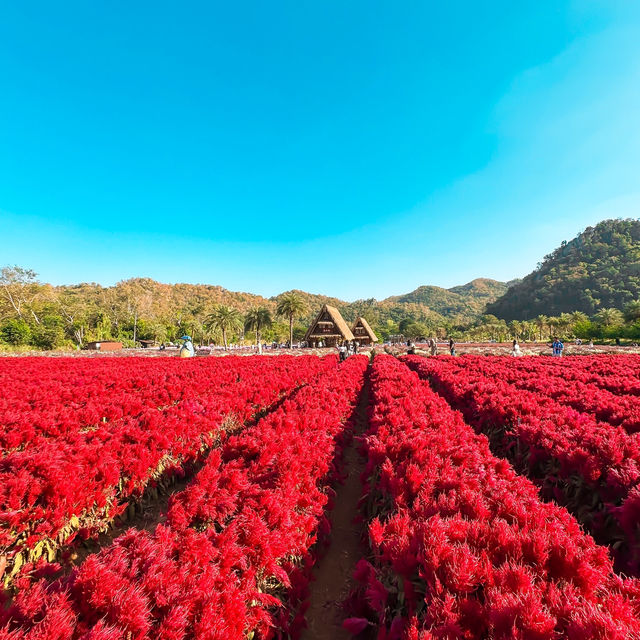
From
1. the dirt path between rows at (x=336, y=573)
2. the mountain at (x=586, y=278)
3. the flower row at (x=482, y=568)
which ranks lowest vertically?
the dirt path between rows at (x=336, y=573)

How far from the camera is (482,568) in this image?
61.0 inches

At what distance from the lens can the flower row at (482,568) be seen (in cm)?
127

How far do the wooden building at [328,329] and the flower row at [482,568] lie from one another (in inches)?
1570

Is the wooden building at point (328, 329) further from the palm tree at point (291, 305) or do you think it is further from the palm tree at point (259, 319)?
the palm tree at point (259, 319)

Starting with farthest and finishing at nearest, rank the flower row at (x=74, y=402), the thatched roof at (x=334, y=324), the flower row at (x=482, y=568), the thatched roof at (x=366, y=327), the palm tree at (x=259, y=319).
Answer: the palm tree at (x=259, y=319) → the thatched roof at (x=366, y=327) → the thatched roof at (x=334, y=324) → the flower row at (x=74, y=402) → the flower row at (x=482, y=568)

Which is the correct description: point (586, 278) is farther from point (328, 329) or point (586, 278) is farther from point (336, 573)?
point (336, 573)

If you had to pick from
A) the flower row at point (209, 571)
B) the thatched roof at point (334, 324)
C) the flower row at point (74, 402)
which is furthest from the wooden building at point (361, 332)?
the flower row at point (209, 571)

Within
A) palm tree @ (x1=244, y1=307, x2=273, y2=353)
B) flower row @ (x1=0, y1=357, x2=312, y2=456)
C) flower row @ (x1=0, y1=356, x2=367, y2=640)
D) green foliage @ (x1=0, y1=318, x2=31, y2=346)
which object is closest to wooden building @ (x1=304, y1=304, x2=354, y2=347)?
palm tree @ (x1=244, y1=307, x2=273, y2=353)

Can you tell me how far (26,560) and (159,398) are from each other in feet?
14.3

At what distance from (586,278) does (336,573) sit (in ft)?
452

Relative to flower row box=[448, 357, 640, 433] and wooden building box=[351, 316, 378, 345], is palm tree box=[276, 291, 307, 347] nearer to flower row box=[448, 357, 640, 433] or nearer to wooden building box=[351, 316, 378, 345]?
wooden building box=[351, 316, 378, 345]

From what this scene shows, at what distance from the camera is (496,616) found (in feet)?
4.16

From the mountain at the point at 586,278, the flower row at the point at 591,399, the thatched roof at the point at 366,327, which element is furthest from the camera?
the mountain at the point at 586,278

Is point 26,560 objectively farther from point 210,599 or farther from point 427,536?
point 427,536
